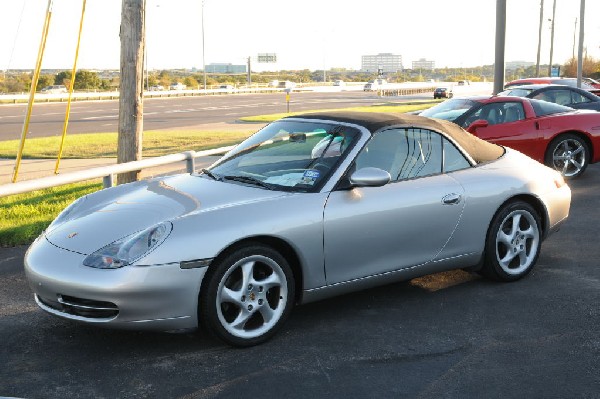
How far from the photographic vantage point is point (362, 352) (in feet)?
16.0

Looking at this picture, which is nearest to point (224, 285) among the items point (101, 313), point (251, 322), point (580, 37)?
point (251, 322)

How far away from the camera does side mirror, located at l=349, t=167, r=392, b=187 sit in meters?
5.29

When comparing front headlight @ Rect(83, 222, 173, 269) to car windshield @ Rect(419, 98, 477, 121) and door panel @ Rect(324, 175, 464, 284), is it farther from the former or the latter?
car windshield @ Rect(419, 98, 477, 121)

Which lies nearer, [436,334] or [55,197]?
[436,334]

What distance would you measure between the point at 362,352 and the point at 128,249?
5.19 feet

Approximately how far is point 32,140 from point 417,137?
63.9ft

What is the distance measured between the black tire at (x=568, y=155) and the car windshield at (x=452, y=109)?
1.41 m

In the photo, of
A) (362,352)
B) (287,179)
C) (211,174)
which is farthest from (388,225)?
(211,174)

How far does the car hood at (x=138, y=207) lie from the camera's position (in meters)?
4.87

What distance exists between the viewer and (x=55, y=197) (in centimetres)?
1115

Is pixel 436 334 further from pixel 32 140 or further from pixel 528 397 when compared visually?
pixel 32 140

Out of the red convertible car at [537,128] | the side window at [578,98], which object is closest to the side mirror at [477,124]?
the red convertible car at [537,128]

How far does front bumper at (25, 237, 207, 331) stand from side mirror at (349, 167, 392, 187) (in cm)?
127

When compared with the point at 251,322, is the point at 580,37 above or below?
above
